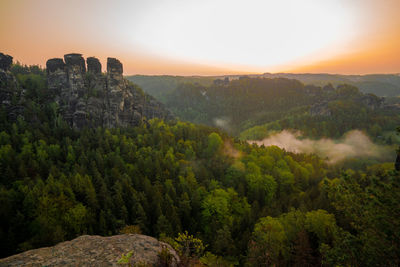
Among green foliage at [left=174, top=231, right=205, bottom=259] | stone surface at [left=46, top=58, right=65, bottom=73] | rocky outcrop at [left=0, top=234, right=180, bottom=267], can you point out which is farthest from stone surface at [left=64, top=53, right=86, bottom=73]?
green foliage at [left=174, top=231, right=205, bottom=259]

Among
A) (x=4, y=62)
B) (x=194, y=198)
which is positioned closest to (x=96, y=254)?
(x=194, y=198)

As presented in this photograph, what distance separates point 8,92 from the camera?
7319cm

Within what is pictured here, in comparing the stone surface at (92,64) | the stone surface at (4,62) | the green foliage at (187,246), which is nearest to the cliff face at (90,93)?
the stone surface at (92,64)

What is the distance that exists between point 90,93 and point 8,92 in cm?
2817

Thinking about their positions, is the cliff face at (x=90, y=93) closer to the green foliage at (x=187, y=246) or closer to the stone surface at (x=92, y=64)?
the stone surface at (x=92, y=64)

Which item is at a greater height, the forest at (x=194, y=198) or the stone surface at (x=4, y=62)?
the stone surface at (x=4, y=62)

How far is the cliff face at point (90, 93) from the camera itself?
8381 centimetres

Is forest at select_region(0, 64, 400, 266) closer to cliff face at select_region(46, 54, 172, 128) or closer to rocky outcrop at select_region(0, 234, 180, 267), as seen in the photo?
rocky outcrop at select_region(0, 234, 180, 267)

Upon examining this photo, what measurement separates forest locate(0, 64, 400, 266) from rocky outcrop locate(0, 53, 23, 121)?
296 cm

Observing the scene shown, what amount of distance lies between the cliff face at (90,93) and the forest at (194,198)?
21.5ft

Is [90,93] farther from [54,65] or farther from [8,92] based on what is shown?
[8,92]

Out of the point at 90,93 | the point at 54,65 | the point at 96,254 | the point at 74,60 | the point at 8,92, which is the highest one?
the point at 74,60

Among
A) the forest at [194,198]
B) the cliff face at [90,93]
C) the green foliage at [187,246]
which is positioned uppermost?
the cliff face at [90,93]

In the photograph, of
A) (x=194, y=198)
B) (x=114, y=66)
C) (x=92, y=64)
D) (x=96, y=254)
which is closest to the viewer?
(x=96, y=254)
